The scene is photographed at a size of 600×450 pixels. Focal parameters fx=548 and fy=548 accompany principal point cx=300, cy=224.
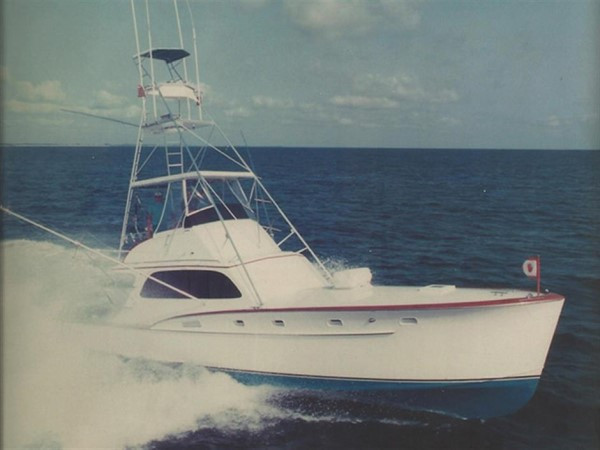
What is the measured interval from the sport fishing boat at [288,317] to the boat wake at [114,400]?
12.4 inches

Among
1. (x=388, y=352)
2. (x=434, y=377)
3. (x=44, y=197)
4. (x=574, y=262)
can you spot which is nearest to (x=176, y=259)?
(x=388, y=352)

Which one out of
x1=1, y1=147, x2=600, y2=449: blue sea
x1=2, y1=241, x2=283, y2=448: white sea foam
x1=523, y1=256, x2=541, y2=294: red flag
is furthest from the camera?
x1=2, y1=241, x2=283, y2=448: white sea foam

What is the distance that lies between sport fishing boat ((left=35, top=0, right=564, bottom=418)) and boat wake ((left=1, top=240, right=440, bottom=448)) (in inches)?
12.4

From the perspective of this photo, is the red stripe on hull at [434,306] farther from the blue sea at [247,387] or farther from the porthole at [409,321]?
the blue sea at [247,387]

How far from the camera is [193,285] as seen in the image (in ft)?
32.7

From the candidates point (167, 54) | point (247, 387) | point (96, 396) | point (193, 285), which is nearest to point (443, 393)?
point (247, 387)

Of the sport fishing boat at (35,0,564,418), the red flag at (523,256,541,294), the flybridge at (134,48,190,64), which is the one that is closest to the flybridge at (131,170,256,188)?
the sport fishing boat at (35,0,564,418)

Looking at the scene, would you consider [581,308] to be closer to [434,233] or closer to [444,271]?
[444,271]

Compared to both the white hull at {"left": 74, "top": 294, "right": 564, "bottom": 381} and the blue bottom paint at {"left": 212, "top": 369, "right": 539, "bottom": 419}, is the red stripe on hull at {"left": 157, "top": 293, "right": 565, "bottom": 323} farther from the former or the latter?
the blue bottom paint at {"left": 212, "top": 369, "right": 539, "bottom": 419}

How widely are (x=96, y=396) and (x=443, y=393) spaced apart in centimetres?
581

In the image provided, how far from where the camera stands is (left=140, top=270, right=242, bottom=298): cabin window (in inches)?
381

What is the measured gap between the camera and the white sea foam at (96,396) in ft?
28.3

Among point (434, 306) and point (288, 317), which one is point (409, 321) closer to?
point (434, 306)

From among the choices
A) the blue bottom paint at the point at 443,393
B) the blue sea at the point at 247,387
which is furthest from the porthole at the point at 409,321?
the blue sea at the point at 247,387
